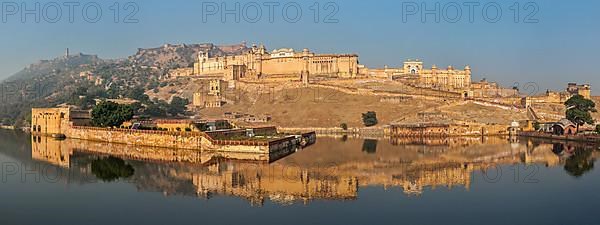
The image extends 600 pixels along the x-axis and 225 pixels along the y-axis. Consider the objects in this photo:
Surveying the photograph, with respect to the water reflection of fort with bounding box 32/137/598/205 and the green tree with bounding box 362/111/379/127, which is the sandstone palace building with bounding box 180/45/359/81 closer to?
the green tree with bounding box 362/111/379/127

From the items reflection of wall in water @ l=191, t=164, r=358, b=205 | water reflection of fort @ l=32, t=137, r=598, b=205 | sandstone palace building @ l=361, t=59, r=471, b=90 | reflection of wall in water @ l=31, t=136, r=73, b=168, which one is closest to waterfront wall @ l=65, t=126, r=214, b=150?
water reflection of fort @ l=32, t=137, r=598, b=205

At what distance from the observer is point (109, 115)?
47562 mm

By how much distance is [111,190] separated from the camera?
74.7ft

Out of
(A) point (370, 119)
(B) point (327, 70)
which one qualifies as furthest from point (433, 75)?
(A) point (370, 119)

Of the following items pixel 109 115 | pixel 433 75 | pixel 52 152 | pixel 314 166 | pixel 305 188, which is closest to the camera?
pixel 305 188

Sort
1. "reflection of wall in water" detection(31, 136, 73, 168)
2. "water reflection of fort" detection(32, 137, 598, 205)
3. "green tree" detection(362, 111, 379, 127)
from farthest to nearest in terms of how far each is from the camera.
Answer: "green tree" detection(362, 111, 379, 127) → "reflection of wall in water" detection(31, 136, 73, 168) → "water reflection of fort" detection(32, 137, 598, 205)

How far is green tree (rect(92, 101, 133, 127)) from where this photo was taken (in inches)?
1863

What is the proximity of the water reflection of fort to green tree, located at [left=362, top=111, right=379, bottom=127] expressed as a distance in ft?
52.0

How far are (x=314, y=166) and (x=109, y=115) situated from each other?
24761 millimetres

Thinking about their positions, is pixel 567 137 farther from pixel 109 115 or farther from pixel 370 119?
pixel 109 115

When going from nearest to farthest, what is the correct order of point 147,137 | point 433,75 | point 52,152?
1. point 52,152
2. point 147,137
3. point 433,75

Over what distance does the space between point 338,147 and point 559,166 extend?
49.6 feet

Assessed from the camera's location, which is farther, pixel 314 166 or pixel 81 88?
pixel 81 88

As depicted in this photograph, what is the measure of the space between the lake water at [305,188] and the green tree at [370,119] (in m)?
23.2
